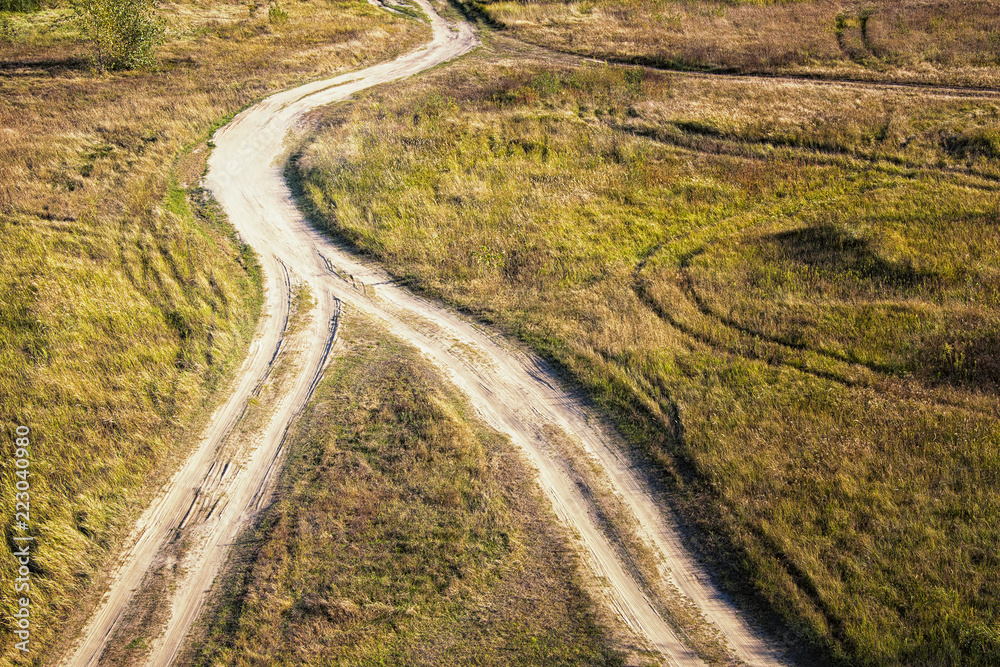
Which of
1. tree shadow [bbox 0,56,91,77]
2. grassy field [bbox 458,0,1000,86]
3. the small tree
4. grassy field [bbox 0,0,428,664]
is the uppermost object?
grassy field [bbox 458,0,1000,86]

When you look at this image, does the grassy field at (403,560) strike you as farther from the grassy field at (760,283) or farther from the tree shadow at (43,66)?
the tree shadow at (43,66)

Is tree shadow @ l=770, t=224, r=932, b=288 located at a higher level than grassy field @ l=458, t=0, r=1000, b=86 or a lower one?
lower

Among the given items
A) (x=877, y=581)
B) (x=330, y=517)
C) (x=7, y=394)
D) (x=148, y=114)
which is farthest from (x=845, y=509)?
(x=148, y=114)

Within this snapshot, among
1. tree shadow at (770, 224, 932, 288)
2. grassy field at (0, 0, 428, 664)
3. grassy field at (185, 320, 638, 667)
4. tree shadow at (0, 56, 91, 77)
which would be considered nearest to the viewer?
grassy field at (185, 320, 638, 667)

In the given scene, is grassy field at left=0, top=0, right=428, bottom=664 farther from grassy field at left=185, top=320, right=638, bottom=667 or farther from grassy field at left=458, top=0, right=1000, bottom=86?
grassy field at left=458, top=0, right=1000, bottom=86

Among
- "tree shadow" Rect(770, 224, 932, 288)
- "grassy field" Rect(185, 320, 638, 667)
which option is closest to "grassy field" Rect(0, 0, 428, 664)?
"grassy field" Rect(185, 320, 638, 667)

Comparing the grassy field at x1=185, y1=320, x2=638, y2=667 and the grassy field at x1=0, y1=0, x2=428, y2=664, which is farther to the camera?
the grassy field at x1=0, y1=0, x2=428, y2=664

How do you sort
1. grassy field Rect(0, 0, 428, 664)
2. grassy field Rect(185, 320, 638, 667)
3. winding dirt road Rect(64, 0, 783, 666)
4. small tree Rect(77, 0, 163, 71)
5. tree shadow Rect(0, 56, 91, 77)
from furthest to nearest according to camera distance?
tree shadow Rect(0, 56, 91, 77) → small tree Rect(77, 0, 163, 71) → grassy field Rect(0, 0, 428, 664) → winding dirt road Rect(64, 0, 783, 666) → grassy field Rect(185, 320, 638, 667)
